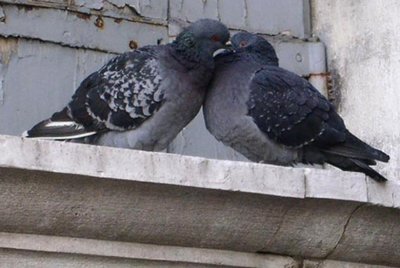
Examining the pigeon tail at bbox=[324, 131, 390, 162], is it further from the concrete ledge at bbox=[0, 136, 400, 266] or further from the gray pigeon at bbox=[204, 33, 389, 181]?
the concrete ledge at bbox=[0, 136, 400, 266]

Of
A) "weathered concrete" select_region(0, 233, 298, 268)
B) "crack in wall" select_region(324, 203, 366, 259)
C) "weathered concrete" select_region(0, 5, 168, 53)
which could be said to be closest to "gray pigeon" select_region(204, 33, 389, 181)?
"crack in wall" select_region(324, 203, 366, 259)

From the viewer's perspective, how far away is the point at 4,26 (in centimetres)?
393

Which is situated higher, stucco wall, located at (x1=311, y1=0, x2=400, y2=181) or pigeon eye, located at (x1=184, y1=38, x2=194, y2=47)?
pigeon eye, located at (x1=184, y1=38, x2=194, y2=47)

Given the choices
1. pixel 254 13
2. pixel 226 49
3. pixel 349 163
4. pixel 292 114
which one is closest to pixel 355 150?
pixel 349 163

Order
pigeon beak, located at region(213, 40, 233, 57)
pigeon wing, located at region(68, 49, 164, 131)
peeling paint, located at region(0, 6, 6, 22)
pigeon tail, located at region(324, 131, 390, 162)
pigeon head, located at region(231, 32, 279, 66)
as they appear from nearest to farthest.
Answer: pigeon tail, located at region(324, 131, 390, 162) < pigeon wing, located at region(68, 49, 164, 131) < pigeon beak, located at region(213, 40, 233, 57) < pigeon head, located at region(231, 32, 279, 66) < peeling paint, located at region(0, 6, 6, 22)

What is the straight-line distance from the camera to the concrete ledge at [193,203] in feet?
8.46

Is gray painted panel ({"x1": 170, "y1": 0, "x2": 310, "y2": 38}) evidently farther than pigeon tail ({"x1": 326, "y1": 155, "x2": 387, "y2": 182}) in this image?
Yes

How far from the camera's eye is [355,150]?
331cm

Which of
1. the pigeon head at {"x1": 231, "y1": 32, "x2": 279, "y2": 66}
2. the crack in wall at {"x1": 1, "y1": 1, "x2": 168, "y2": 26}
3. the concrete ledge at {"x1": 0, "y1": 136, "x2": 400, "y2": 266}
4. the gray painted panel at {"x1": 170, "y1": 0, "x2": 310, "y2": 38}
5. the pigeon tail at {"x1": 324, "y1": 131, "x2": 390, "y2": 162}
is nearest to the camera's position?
the concrete ledge at {"x1": 0, "y1": 136, "x2": 400, "y2": 266}

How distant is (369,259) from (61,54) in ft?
5.15

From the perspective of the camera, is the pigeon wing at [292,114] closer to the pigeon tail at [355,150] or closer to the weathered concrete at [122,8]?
the pigeon tail at [355,150]

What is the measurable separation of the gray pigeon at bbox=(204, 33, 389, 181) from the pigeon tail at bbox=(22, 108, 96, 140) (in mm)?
421

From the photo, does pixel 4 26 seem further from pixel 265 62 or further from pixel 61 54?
pixel 265 62

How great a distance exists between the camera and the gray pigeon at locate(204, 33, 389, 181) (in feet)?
10.9
